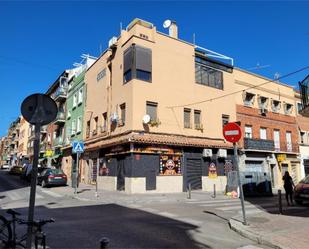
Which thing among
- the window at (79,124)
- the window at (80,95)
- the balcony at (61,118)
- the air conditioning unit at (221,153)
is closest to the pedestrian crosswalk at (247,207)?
the air conditioning unit at (221,153)

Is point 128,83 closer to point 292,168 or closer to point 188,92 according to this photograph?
point 188,92

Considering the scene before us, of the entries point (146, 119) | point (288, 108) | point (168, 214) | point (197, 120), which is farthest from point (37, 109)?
point (288, 108)

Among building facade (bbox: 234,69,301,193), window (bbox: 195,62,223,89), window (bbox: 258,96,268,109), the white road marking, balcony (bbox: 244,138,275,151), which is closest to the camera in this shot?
the white road marking

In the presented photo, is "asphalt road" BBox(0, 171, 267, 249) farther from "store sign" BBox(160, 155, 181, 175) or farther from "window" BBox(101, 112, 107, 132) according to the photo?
"window" BBox(101, 112, 107, 132)

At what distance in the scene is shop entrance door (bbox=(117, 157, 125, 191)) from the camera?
806 inches

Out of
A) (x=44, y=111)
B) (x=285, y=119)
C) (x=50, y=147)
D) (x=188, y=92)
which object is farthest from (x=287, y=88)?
(x=44, y=111)

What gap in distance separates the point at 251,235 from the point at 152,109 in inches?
581

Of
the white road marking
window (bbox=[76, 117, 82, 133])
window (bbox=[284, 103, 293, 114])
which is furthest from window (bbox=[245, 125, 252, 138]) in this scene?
the white road marking

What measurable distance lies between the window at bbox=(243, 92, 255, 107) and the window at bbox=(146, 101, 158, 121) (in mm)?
10827

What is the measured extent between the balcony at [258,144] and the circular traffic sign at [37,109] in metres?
24.4

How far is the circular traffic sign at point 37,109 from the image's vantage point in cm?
503

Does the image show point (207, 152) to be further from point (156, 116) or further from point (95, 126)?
point (95, 126)

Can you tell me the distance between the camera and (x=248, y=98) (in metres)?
29.3

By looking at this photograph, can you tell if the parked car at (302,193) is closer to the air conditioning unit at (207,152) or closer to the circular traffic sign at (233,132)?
the circular traffic sign at (233,132)
